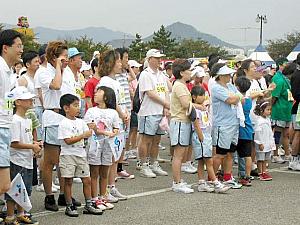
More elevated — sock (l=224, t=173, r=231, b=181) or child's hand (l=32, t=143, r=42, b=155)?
child's hand (l=32, t=143, r=42, b=155)

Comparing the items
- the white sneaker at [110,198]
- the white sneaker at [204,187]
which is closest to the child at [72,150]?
the white sneaker at [110,198]

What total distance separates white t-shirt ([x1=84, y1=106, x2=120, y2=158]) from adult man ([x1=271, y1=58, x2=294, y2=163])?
16.0 feet

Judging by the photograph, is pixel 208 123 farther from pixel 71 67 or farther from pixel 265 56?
pixel 265 56

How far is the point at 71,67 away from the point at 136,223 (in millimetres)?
2327

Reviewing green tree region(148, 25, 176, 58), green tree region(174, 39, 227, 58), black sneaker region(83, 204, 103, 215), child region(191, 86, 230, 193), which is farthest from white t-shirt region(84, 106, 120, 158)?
green tree region(174, 39, 227, 58)

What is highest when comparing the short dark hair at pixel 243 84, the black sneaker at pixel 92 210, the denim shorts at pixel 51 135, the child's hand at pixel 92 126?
the short dark hair at pixel 243 84

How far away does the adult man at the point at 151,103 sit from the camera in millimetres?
8766

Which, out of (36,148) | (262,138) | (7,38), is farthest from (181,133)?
(7,38)

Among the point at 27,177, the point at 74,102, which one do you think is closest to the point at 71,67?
the point at 74,102

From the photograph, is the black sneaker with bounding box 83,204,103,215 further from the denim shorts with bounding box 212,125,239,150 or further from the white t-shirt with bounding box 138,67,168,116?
the white t-shirt with bounding box 138,67,168,116

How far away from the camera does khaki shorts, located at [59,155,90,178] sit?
6195 millimetres

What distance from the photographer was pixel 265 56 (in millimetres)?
25984

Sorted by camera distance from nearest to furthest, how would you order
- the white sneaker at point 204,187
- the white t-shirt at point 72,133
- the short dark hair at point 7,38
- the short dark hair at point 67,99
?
the short dark hair at point 7,38, the white t-shirt at point 72,133, the short dark hair at point 67,99, the white sneaker at point 204,187

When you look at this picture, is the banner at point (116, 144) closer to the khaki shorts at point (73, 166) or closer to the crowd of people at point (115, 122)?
the crowd of people at point (115, 122)
